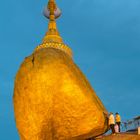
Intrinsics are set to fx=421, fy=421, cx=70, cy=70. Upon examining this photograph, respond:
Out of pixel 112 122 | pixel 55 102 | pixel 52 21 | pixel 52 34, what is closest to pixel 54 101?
A: pixel 55 102

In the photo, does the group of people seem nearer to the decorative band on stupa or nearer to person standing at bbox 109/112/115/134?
person standing at bbox 109/112/115/134

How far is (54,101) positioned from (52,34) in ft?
10.3

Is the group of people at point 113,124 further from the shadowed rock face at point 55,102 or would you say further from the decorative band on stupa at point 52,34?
the decorative band on stupa at point 52,34

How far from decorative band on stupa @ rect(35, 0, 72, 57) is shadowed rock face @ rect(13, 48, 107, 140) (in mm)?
995

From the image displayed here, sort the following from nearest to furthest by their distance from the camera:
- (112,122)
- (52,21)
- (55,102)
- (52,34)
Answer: (55,102)
(112,122)
(52,34)
(52,21)

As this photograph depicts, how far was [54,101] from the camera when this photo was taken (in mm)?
13273

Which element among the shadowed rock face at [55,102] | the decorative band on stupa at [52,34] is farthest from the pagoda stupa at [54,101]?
the decorative band on stupa at [52,34]

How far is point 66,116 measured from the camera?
43.1 ft

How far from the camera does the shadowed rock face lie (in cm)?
1306

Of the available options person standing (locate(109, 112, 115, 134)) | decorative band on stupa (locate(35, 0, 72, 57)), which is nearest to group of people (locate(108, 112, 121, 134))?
person standing (locate(109, 112, 115, 134))

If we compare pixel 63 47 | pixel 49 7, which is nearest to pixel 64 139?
pixel 63 47

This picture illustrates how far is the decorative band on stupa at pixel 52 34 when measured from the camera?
14.8 m

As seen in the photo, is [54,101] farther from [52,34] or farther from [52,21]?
[52,21]

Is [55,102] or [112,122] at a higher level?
[55,102]
